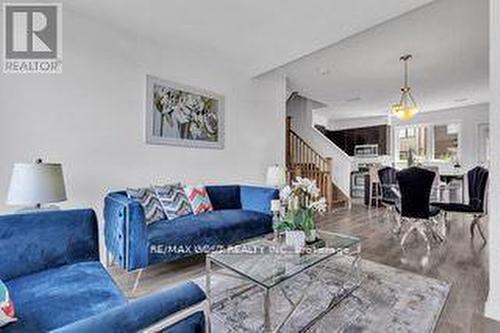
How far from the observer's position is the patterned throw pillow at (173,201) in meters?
2.89

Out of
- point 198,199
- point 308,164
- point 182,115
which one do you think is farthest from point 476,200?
point 182,115

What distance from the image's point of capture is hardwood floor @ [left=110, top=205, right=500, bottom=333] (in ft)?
6.20

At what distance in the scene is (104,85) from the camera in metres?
2.89

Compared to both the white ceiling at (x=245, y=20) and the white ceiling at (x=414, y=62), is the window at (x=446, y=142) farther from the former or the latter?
the white ceiling at (x=245, y=20)

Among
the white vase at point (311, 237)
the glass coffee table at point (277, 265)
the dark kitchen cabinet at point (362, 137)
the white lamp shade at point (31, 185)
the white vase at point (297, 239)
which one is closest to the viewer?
the glass coffee table at point (277, 265)

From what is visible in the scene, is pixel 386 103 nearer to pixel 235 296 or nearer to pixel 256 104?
pixel 256 104

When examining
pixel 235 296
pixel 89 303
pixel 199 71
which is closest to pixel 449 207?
pixel 235 296

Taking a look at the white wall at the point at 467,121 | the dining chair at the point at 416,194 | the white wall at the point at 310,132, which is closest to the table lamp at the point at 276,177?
the dining chair at the point at 416,194

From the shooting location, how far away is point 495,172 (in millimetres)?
1920

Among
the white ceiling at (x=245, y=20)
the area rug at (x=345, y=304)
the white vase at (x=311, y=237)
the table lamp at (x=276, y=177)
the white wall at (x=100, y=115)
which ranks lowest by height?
the area rug at (x=345, y=304)

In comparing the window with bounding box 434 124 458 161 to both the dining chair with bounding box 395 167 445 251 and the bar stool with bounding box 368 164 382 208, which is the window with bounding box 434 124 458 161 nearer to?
the bar stool with bounding box 368 164 382 208

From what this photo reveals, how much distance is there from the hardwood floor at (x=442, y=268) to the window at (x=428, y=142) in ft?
14.7

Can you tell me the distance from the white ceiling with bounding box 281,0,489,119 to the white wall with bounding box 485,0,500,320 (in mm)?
1228

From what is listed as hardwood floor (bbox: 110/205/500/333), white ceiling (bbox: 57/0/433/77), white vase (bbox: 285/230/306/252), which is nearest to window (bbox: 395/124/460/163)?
hardwood floor (bbox: 110/205/500/333)
